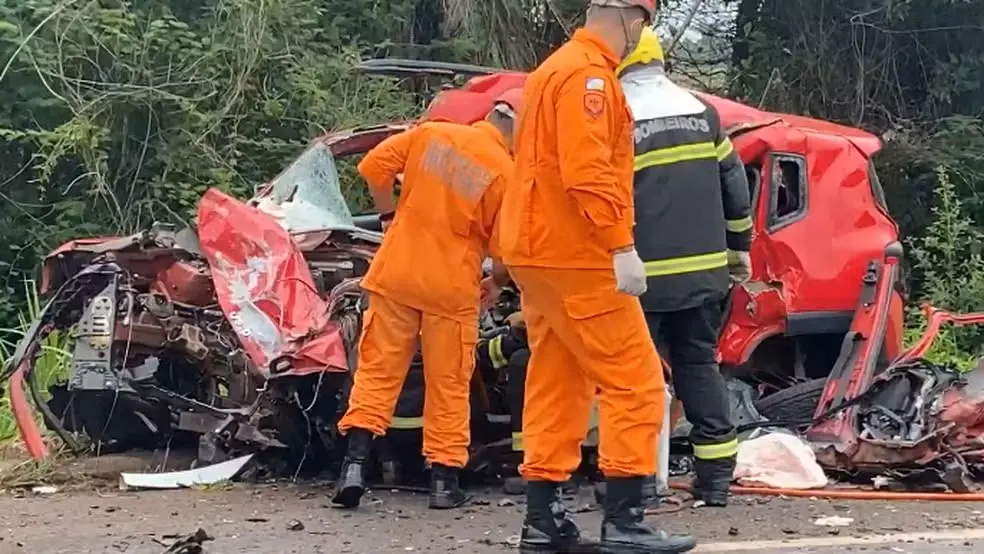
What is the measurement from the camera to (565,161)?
4.12m

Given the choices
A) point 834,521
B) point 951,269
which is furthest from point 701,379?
point 951,269

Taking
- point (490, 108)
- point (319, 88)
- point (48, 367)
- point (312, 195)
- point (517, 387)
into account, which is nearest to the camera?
point (517, 387)

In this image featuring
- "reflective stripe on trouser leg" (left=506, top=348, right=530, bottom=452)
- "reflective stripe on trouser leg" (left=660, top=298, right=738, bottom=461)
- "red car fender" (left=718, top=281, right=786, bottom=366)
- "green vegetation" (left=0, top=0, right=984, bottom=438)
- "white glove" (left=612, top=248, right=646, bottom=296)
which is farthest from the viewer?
"green vegetation" (left=0, top=0, right=984, bottom=438)

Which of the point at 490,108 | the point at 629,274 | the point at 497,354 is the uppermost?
the point at 490,108

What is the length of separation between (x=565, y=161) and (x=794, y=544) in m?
1.53

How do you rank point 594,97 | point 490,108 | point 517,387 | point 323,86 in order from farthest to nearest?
point 323,86, point 490,108, point 517,387, point 594,97

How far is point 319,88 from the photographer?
1095 cm

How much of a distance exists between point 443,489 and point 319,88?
6123mm

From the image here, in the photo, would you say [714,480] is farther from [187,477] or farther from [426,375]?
[187,477]

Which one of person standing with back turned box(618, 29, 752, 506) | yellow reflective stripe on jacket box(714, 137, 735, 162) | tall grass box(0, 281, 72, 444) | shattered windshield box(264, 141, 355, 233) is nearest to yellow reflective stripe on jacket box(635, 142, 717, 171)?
person standing with back turned box(618, 29, 752, 506)

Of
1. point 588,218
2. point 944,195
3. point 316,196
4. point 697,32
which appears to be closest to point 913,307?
point 944,195

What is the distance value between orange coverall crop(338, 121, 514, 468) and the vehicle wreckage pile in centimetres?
23

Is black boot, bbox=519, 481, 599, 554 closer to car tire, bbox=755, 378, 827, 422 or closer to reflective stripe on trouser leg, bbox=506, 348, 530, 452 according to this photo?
reflective stripe on trouser leg, bbox=506, 348, 530, 452

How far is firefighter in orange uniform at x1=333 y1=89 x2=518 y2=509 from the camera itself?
5367 millimetres
